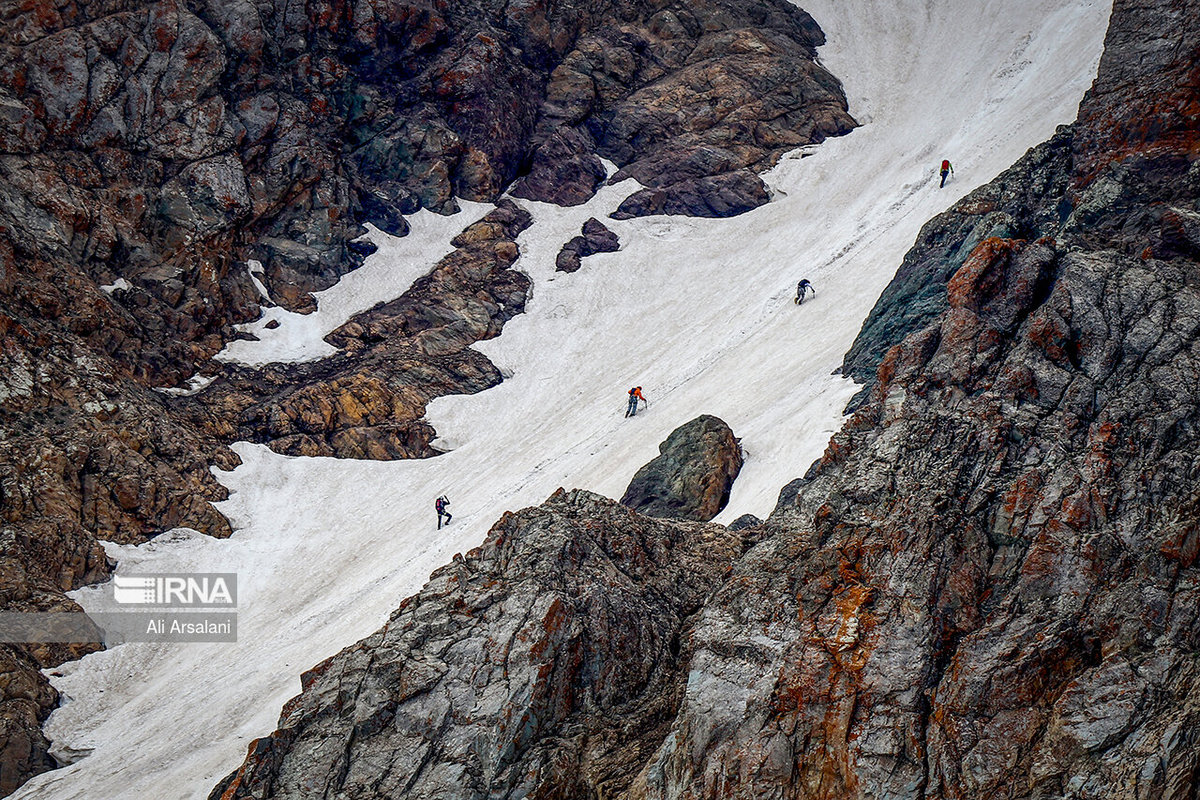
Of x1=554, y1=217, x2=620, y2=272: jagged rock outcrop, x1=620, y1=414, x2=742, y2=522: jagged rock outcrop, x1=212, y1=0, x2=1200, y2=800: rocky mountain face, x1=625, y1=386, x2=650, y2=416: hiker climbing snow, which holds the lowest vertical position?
x1=212, y1=0, x2=1200, y2=800: rocky mountain face

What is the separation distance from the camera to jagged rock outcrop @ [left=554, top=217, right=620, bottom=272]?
51.5 m

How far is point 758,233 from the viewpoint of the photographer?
53375 mm

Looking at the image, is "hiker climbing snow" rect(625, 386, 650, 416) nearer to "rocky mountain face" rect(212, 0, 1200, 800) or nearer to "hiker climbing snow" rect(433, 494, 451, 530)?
"hiker climbing snow" rect(433, 494, 451, 530)

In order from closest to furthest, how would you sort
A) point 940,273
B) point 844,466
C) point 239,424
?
1. point 844,466
2. point 940,273
3. point 239,424

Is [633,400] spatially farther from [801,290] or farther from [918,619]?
[918,619]

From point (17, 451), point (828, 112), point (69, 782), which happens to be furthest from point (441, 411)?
Result: point (828, 112)

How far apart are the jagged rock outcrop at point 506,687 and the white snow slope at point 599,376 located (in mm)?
7474

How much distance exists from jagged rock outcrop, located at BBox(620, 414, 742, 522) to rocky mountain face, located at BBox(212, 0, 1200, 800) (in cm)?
834

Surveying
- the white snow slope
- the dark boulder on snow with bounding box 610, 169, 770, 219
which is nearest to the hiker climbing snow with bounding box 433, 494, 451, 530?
the white snow slope

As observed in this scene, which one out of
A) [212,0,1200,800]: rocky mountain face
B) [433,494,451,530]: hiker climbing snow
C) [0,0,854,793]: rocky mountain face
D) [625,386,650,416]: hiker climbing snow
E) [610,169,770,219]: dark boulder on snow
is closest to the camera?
[212,0,1200,800]: rocky mountain face

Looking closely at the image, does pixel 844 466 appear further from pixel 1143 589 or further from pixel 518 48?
pixel 518 48

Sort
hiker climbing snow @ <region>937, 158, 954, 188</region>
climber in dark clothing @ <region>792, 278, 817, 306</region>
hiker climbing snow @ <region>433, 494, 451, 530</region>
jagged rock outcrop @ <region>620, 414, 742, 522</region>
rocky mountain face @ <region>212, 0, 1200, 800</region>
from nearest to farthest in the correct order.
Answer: rocky mountain face @ <region>212, 0, 1200, 800</region>
jagged rock outcrop @ <region>620, 414, 742, 522</region>
hiker climbing snow @ <region>433, 494, 451, 530</region>
climber in dark clothing @ <region>792, 278, 817, 306</region>
hiker climbing snow @ <region>937, 158, 954, 188</region>

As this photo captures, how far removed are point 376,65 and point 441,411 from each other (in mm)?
24202

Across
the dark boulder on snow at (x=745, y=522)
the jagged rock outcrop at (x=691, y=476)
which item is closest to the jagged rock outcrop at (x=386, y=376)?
the jagged rock outcrop at (x=691, y=476)
